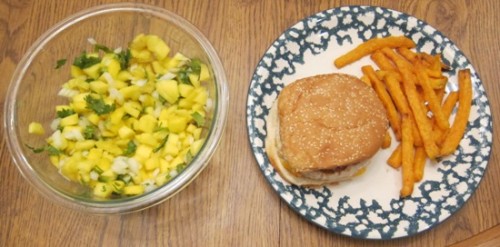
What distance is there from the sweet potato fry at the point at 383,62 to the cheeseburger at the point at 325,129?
0.15 meters

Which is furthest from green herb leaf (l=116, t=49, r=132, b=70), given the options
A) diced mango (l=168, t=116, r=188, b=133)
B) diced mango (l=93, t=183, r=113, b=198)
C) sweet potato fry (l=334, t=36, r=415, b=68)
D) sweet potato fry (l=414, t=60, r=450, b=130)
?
sweet potato fry (l=414, t=60, r=450, b=130)

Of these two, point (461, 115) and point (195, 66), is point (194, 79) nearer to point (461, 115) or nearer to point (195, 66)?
point (195, 66)

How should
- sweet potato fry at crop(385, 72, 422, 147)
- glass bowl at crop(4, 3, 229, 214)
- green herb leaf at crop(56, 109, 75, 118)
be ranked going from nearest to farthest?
glass bowl at crop(4, 3, 229, 214) < green herb leaf at crop(56, 109, 75, 118) < sweet potato fry at crop(385, 72, 422, 147)

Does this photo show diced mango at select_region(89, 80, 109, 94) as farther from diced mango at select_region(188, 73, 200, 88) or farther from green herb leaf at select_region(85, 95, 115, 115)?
diced mango at select_region(188, 73, 200, 88)

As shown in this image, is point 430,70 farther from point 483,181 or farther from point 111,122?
point 111,122

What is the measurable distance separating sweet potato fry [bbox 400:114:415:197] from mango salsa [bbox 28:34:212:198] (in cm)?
55

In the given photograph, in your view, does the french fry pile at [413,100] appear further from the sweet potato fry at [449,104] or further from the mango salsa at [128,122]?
the mango salsa at [128,122]

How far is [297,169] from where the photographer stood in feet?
4.30

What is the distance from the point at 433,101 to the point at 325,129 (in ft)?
1.11

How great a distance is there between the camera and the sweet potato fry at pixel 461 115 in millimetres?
1407

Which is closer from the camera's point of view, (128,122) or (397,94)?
(128,122)

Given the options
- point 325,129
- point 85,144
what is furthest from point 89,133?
point 325,129

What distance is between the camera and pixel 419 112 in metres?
1.42

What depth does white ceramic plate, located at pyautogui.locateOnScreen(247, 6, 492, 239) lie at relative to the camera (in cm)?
136
